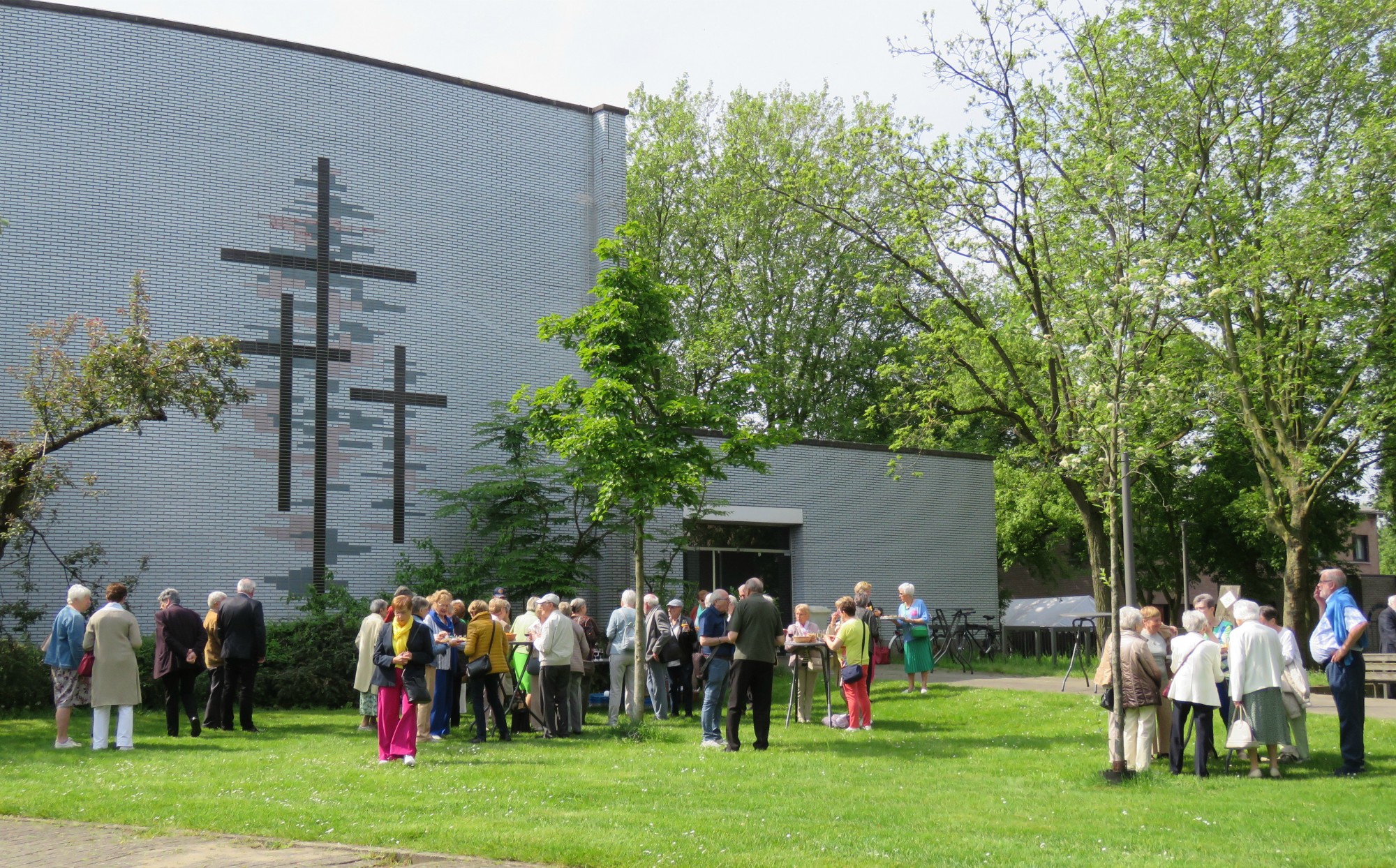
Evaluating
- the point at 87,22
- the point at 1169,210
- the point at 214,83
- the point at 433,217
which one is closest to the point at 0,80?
the point at 87,22

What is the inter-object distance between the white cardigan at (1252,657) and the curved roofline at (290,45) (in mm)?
16995

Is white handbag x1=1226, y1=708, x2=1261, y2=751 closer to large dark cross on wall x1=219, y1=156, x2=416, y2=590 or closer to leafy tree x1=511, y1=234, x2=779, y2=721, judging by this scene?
leafy tree x1=511, y1=234, x2=779, y2=721

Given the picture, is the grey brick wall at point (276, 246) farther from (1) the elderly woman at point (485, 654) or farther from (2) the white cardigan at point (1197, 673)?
(2) the white cardigan at point (1197, 673)

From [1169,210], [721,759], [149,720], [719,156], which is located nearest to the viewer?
[721,759]

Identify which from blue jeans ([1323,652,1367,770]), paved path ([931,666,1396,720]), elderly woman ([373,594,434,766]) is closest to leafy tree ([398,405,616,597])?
paved path ([931,666,1396,720])

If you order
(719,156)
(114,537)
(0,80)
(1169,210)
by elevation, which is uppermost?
(719,156)

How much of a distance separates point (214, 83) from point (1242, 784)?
18.4 metres

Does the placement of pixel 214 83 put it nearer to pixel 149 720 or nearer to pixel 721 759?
pixel 149 720

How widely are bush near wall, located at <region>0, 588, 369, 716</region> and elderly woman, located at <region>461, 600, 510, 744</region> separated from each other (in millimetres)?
5012

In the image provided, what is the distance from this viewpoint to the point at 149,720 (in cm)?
1585

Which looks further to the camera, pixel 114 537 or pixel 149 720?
pixel 114 537

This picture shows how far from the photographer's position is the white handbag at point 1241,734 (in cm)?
1049

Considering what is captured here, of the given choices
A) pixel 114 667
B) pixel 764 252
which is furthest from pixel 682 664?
pixel 764 252

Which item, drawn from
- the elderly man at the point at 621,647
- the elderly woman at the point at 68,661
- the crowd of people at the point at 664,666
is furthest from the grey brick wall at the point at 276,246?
the elderly man at the point at 621,647
